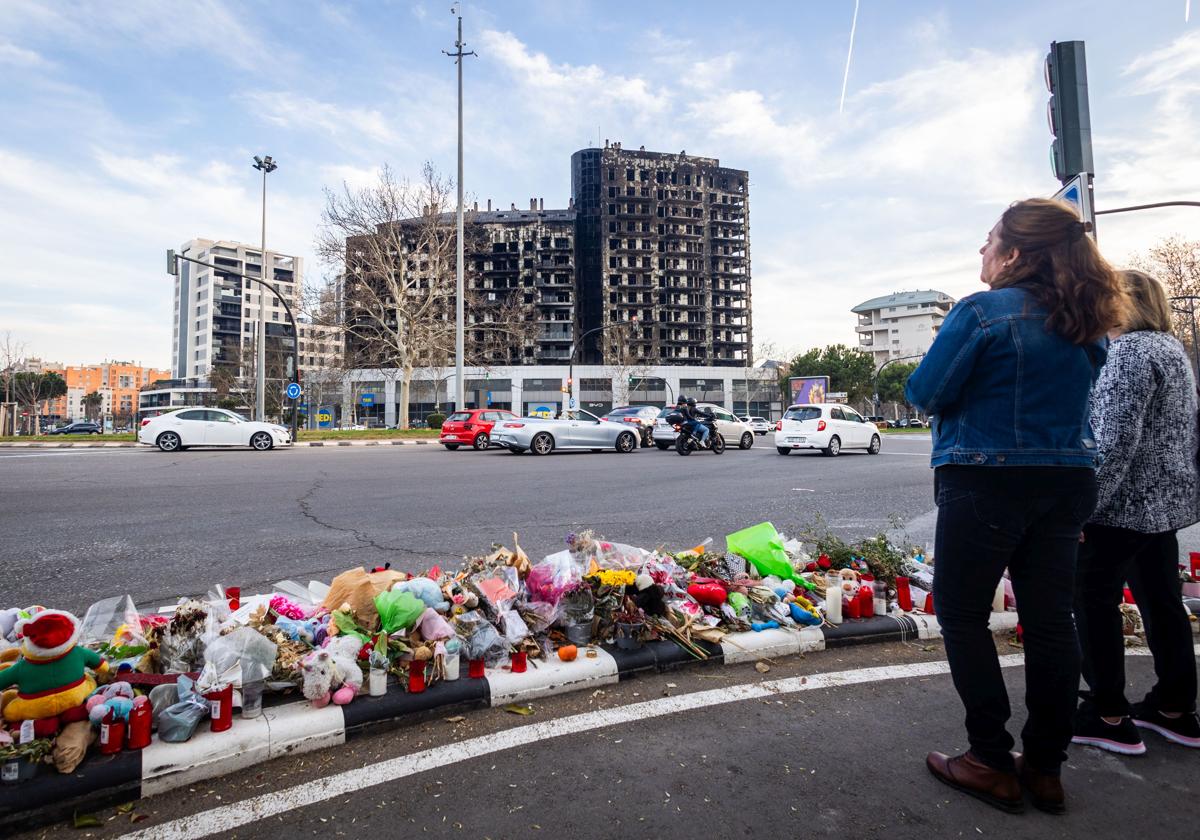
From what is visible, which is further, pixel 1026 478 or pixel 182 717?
pixel 182 717

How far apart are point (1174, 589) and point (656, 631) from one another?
209 centimetres

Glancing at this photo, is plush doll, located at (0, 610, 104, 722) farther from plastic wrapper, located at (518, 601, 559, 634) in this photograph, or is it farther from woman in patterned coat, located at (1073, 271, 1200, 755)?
woman in patterned coat, located at (1073, 271, 1200, 755)

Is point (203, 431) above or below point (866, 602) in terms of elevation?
above

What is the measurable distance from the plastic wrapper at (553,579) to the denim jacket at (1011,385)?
189 centimetres

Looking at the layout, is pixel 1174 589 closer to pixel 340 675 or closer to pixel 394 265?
pixel 340 675

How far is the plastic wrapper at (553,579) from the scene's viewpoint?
Result: 3338 mm

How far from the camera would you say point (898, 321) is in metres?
115

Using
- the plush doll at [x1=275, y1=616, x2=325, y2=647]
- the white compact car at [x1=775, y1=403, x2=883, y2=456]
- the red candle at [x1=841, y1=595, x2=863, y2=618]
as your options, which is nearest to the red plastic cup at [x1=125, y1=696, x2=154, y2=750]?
the plush doll at [x1=275, y1=616, x2=325, y2=647]

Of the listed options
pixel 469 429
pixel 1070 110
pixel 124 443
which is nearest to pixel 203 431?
pixel 469 429

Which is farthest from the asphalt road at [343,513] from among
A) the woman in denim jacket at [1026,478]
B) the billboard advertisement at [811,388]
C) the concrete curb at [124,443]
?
the billboard advertisement at [811,388]

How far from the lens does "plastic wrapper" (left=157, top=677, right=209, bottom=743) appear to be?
225cm

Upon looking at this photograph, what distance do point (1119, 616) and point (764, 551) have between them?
195 cm

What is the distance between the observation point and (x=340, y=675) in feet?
8.59

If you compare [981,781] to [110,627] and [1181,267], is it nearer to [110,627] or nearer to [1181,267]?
[110,627]
